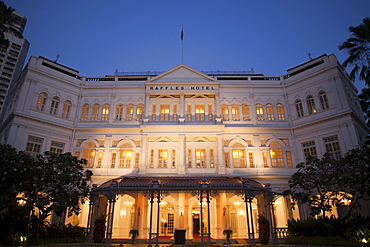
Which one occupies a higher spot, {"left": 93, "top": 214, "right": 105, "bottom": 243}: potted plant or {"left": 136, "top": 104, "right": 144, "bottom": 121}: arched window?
{"left": 136, "top": 104, "right": 144, "bottom": 121}: arched window

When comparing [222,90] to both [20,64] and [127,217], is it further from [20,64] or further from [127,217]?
[20,64]

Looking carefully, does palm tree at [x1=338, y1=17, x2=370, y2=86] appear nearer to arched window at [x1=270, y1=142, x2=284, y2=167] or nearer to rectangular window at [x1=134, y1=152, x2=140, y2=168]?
arched window at [x1=270, y1=142, x2=284, y2=167]

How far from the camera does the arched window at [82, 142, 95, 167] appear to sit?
24703mm

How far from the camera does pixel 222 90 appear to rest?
89.4ft

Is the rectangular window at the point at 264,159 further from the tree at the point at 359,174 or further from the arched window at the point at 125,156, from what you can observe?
the arched window at the point at 125,156

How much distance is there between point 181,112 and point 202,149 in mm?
4350

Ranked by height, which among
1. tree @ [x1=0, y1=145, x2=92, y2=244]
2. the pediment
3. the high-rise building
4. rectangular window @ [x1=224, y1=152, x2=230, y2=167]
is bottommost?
tree @ [x1=0, y1=145, x2=92, y2=244]

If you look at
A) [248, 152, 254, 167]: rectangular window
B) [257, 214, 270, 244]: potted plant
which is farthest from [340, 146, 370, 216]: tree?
[248, 152, 254, 167]: rectangular window

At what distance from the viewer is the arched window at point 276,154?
24.6m

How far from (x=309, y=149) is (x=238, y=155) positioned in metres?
6.65

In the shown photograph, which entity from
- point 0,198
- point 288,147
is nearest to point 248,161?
point 288,147

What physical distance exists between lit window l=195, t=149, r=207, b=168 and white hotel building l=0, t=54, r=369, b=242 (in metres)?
0.10

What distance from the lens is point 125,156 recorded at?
976 inches

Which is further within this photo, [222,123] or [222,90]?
[222,90]
